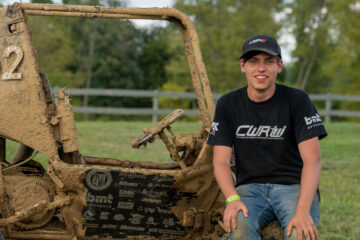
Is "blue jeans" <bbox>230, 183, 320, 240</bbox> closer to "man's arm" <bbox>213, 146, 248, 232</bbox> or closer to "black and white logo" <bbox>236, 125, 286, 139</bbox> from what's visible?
"man's arm" <bbox>213, 146, 248, 232</bbox>

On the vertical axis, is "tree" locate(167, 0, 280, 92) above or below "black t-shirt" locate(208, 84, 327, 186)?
above

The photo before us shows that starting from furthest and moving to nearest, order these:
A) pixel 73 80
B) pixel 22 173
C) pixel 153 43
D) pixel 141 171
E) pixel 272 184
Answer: pixel 153 43, pixel 73 80, pixel 22 173, pixel 141 171, pixel 272 184

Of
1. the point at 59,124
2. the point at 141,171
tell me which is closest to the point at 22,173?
the point at 59,124

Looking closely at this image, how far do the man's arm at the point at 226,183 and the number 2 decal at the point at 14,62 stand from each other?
1.45 m

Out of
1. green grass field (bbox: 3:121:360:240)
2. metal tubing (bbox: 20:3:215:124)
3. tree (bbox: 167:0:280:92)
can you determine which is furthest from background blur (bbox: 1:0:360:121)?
metal tubing (bbox: 20:3:215:124)

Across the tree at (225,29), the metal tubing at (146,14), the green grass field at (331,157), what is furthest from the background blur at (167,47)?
the metal tubing at (146,14)

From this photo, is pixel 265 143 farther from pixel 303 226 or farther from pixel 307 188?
pixel 303 226

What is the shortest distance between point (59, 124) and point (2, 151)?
757 millimetres

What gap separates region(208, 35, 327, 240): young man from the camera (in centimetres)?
292

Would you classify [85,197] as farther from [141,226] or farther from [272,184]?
[272,184]

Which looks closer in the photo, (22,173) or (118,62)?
(22,173)

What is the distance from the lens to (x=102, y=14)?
3.75m

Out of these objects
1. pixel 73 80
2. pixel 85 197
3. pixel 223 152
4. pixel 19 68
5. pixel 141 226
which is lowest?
pixel 141 226

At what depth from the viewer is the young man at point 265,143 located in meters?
2.92
